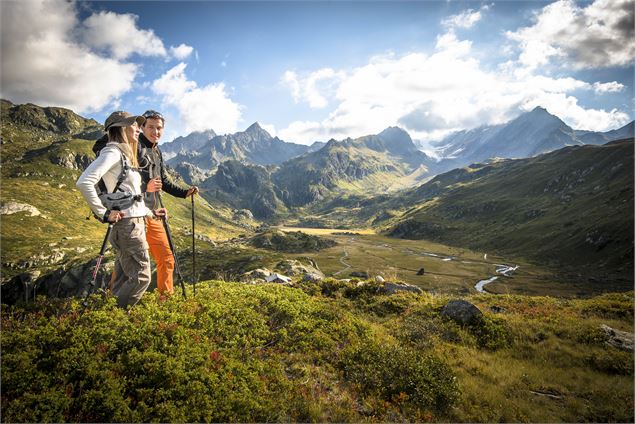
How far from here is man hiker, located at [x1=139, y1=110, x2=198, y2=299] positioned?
10156 millimetres

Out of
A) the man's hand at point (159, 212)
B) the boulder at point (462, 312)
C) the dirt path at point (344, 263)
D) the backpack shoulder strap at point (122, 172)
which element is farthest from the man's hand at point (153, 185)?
the dirt path at point (344, 263)

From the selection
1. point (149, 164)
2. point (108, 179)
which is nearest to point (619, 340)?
point (149, 164)

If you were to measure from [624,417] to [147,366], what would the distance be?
43.3ft

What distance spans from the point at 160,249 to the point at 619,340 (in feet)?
63.8

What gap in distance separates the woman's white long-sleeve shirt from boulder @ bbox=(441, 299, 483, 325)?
14616 mm

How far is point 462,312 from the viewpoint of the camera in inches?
621

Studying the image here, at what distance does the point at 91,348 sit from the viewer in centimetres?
742

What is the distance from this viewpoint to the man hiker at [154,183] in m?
10.2

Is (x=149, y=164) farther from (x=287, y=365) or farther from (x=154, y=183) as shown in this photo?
(x=287, y=365)

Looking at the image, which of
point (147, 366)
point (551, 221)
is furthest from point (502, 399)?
point (551, 221)

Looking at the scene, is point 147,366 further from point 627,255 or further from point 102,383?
point 627,255

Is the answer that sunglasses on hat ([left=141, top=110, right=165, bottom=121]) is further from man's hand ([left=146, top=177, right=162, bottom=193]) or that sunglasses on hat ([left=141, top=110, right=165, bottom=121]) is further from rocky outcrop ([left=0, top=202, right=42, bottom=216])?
rocky outcrop ([left=0, top=202, right=42, bottom=216])

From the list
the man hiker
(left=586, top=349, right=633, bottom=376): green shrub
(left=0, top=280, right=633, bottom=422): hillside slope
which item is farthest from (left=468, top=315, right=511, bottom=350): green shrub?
the man hiker

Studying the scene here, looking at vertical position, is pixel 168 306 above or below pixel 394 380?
above
